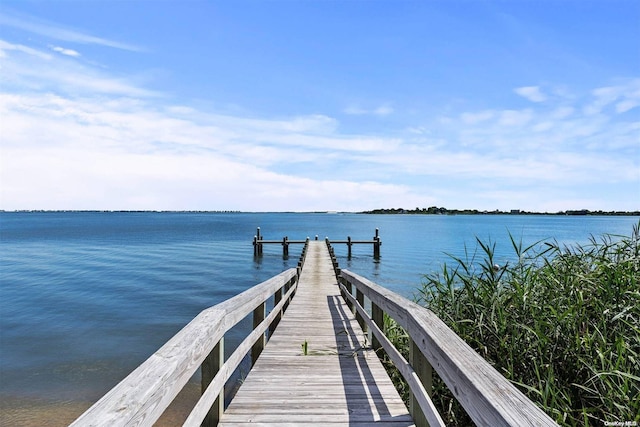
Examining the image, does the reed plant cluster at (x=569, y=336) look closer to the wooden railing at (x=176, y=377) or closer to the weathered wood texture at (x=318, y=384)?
the weathered wood texture at (x=318, y=384)

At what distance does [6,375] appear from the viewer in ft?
26.6

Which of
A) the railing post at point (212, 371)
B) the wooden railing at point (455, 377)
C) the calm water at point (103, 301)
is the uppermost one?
the wooden railing at point (455, 377)

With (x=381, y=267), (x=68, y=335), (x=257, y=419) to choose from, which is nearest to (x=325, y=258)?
(x=381, y=267)

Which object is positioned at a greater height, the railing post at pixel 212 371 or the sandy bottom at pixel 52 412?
the railing post at pixel 212 371

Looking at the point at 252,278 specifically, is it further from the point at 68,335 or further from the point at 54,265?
the point at 54,265

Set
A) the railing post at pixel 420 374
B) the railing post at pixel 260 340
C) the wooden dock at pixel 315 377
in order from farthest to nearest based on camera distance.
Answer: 1. the railing post at pixel 260 340
2. the railing post at pixel 420 374
3. the wooden dock at pixel 315 377

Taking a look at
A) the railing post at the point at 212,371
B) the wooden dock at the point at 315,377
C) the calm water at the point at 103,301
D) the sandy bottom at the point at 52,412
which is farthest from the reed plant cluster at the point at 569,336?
the sandy bottom at the point at 52,412

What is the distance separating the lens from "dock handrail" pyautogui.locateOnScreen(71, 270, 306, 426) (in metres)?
1.23

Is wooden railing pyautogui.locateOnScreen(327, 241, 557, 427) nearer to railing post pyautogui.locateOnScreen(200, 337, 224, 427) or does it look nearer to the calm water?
railing post pyautogui.locateOnScreen(200, 337, 224, 427)

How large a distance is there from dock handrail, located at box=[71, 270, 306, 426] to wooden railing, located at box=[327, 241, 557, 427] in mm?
1270

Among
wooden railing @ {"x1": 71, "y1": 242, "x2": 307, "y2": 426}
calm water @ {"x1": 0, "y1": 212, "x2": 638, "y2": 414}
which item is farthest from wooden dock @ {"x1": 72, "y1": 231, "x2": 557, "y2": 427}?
calm water @ {"x1": 0, "y1": 212, "x2": 638, "y2": 414}

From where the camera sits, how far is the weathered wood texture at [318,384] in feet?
9.68

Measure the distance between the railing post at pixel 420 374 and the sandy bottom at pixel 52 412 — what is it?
4810mm

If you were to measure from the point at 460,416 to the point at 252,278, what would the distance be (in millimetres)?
17886
